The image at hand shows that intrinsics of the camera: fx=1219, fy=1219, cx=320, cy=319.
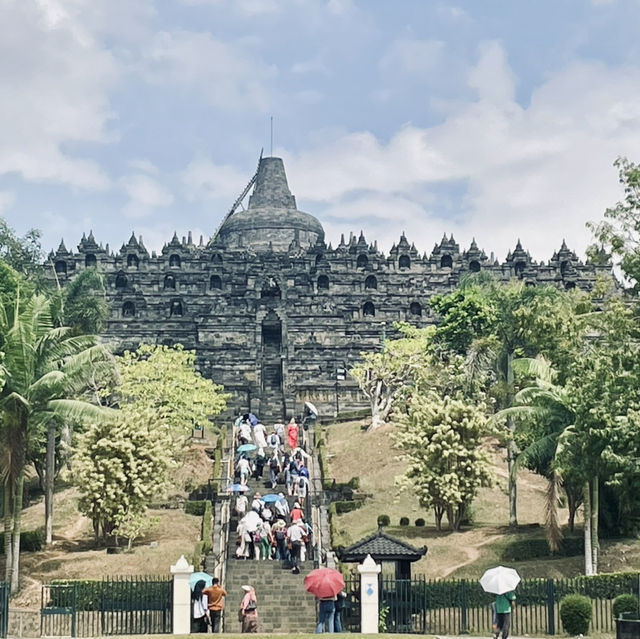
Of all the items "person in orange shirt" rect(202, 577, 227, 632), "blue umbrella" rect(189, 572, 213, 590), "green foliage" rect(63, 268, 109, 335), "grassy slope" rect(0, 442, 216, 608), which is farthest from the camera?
"green foliage" rect(63, 268, 109, 335)

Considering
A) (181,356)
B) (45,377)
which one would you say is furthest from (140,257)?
(45,377)

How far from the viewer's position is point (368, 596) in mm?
34031

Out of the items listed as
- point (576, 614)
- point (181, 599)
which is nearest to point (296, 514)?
point (181, 599)

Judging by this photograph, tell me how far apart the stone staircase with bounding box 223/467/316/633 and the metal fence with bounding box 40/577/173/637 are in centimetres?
235

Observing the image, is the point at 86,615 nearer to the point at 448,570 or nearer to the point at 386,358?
the point at 448,570

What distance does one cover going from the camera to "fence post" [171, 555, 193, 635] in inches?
1314

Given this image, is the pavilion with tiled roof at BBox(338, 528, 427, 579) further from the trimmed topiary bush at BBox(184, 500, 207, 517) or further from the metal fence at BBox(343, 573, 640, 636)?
the trimmed topiary bush at BBox(184, 500, 207, 517)

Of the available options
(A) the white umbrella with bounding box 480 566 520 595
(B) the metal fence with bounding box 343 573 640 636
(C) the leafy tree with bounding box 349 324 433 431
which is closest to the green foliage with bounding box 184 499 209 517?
(B) the metal fence with bounding box 343 573 640 636

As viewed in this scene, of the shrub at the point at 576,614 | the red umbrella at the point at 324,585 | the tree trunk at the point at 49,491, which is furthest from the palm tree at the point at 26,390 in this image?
the shrub at the point at 576,614

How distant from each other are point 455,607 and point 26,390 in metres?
16.8

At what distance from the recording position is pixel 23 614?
35.0m

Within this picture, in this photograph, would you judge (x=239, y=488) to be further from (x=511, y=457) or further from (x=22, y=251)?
(x=22, y=251)

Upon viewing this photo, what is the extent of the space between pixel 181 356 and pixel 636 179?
114ft

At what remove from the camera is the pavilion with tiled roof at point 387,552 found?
35.7m
